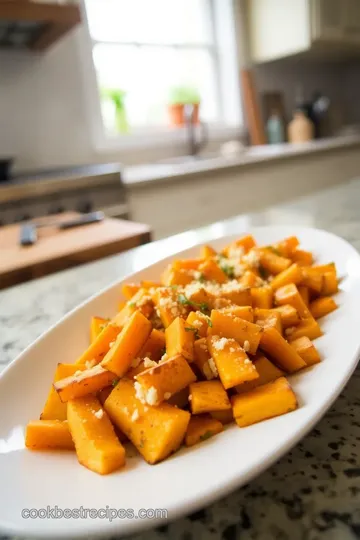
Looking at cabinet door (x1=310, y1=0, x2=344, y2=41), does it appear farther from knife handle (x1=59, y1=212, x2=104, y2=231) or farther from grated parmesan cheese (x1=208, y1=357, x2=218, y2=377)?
grated parmesan cheese (x1=208, y1=357, x2=218, y2=377)

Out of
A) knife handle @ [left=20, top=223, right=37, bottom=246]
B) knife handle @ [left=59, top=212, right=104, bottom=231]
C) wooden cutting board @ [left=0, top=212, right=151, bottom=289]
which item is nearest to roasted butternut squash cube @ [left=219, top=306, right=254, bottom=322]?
wooden cutting board @ [left=0, top=212, right=151, bottom=289]

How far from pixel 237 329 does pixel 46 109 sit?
9.33 feet

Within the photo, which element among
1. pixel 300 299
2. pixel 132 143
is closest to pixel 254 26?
pixel 132 143

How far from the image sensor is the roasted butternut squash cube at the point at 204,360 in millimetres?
450

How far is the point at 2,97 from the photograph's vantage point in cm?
275

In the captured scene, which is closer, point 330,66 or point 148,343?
point 148,343

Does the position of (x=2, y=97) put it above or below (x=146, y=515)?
above

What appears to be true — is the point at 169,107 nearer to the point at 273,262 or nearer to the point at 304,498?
the point at 273,262

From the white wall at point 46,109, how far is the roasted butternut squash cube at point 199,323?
2.69m

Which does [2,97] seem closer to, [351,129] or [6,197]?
[6,197]

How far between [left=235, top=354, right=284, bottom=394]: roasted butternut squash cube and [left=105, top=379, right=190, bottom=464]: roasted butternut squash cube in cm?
7

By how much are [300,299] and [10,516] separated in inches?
15.3

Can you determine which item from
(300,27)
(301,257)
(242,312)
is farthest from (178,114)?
(242,312)

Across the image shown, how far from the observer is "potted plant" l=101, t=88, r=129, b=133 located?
10.7 feet
